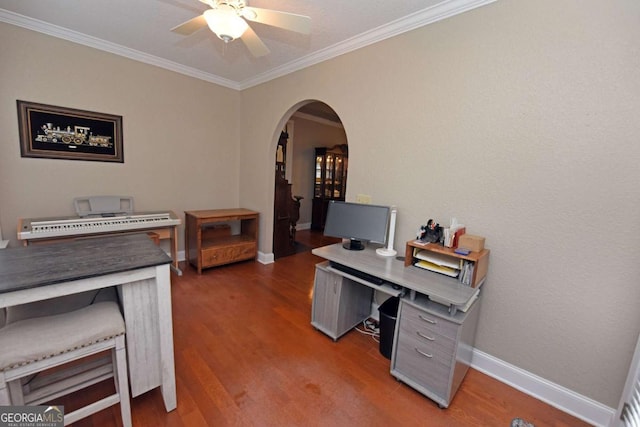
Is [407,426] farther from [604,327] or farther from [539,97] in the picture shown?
[539,97]

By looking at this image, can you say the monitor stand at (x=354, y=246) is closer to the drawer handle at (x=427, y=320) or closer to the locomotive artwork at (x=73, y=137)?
the drawer handle at (x=427, y=320)

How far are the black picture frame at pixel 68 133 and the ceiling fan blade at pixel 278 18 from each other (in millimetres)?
2498

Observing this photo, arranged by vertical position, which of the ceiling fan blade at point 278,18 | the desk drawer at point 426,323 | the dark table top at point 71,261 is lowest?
the desk drawer at point 426,323

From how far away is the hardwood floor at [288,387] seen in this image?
1539 millimetres

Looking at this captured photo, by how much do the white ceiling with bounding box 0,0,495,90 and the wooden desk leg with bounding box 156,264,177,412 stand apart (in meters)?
2.11

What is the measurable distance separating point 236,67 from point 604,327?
4189 millimetres

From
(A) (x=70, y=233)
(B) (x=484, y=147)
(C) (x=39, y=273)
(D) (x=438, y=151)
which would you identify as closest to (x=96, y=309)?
(C) (x=39, y=273)

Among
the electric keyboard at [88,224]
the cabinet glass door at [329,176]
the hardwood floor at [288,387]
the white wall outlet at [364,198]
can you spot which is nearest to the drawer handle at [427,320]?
the hardwood floor at [288,387]

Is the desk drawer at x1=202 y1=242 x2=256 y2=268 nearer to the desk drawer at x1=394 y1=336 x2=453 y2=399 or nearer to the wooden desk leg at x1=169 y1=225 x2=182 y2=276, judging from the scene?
the wooden desk leg at x1=169 y1=225 x2=182 y2=276

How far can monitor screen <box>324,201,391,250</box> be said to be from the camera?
7.45ft

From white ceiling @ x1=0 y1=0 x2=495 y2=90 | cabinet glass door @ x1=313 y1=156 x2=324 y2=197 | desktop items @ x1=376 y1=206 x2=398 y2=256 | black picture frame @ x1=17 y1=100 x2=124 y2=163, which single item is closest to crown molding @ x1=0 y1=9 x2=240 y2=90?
white ceiling @ x1=0 y1=0 x2=495 y2=90

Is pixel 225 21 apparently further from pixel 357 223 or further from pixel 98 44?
pixel 98 44

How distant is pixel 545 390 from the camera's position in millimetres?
1725

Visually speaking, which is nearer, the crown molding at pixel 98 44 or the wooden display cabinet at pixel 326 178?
the crown molding at pixel 98 44
